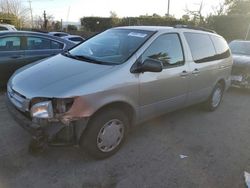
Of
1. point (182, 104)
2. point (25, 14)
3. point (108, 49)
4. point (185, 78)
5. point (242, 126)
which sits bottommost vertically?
point (242, 126)

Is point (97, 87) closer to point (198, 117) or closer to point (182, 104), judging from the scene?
point (182, 104)

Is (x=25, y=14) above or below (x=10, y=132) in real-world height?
above

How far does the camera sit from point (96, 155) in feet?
11.0

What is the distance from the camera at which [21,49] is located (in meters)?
6.00

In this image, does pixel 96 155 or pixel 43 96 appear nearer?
pixel 43 96

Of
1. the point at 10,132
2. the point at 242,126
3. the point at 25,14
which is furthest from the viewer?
the point at 25,14

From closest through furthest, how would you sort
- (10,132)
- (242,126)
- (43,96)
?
(43,96), (10,132), (242,126)

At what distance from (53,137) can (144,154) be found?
1.36m

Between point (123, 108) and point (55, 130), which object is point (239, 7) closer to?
point (123, 108)

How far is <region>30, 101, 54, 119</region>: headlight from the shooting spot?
2.88 m

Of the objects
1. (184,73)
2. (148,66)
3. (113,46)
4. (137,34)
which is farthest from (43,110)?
(184,73)

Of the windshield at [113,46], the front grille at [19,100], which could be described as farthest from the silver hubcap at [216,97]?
the front grille at [19,100]

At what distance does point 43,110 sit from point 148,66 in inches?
57.0

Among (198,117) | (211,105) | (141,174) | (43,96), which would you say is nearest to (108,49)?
(43,96)
